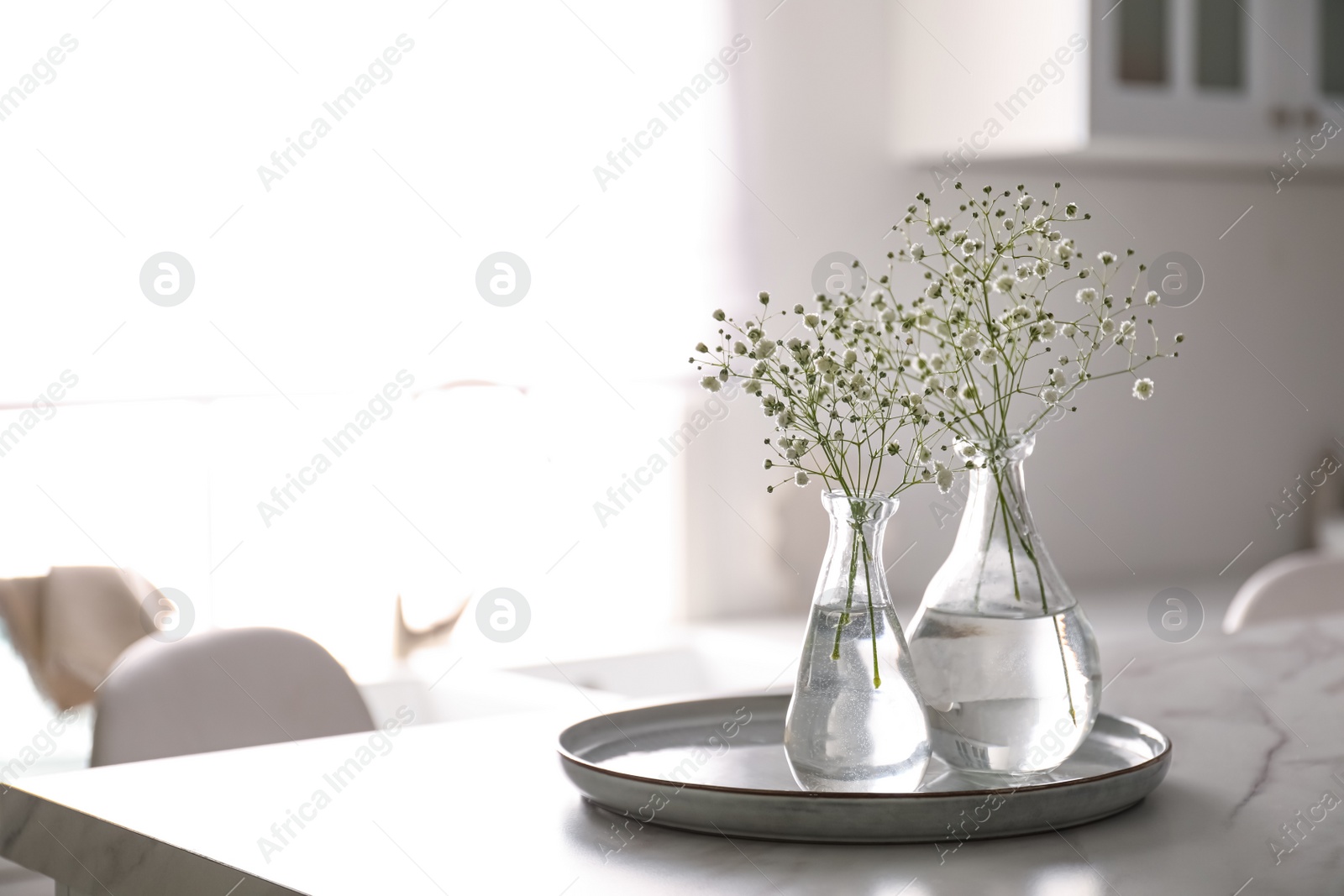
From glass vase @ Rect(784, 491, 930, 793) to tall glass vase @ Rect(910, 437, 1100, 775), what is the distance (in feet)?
0.12

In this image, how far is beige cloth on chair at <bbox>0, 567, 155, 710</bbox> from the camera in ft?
7.62

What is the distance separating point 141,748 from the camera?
1.27 meters

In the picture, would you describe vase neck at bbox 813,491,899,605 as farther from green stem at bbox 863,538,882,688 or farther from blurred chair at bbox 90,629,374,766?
blurred chair at bbox 90,629,374,766

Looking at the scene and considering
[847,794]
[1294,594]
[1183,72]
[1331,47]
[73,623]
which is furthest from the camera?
[1331,47]

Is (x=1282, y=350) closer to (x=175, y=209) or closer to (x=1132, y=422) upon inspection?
(x=1132, y=422)

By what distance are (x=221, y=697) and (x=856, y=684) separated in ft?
2.37

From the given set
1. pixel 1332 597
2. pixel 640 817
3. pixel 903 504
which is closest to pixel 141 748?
pixel 640 817

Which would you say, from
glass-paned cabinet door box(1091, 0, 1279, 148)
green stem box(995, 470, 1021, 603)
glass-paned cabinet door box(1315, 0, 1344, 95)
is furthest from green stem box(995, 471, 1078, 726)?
glass-paned cabinet door box(1315, 0, 1344, 95)

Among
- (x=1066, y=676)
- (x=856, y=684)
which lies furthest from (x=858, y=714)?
(x=1066, y=676)

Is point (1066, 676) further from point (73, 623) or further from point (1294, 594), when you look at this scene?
point (73, 623)

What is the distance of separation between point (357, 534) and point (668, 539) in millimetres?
749

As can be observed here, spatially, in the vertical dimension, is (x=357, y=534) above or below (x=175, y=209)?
below

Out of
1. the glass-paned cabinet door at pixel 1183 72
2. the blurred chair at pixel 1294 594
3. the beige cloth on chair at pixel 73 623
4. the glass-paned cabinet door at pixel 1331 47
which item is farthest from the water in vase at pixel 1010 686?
the glass-paned cabinet door at pixel 1331 47

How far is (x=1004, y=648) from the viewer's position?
0.86m
